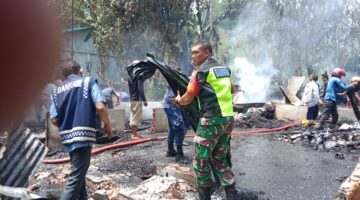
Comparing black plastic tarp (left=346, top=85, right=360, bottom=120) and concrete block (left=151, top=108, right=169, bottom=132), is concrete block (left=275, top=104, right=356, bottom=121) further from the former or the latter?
concrete block (left=151, top=108, right=169, bottom=132)

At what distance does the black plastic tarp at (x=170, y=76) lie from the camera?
4988mm

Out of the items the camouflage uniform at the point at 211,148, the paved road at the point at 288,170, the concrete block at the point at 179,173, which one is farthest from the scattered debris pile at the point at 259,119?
the camouflage uniform at the point at 211,148

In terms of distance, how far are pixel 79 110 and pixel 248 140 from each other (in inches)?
244

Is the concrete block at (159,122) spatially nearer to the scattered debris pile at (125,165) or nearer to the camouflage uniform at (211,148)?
the scattered debris pile at (125,165)

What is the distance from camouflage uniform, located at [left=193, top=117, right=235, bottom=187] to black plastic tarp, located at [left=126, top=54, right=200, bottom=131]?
70 cm

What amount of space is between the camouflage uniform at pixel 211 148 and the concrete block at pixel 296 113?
8.94 meters

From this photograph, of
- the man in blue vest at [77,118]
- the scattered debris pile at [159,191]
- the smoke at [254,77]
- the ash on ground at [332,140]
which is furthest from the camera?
the smoke at [254,77]

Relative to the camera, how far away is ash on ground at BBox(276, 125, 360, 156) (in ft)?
26.4

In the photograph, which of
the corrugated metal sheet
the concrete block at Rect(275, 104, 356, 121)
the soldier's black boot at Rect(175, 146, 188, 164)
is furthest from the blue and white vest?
the concrete block at Rect(275, 104, 356, 121)

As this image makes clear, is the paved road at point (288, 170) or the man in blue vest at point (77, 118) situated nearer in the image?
the man in blue vest at point (77, 118)

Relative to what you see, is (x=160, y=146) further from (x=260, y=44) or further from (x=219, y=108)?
(x=260, y=44)

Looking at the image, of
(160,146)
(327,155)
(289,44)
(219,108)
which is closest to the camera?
(219,108)

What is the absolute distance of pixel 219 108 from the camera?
13.7 ft

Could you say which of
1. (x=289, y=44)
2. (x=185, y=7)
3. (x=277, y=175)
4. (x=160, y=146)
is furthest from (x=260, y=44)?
(x=277, y=175)
